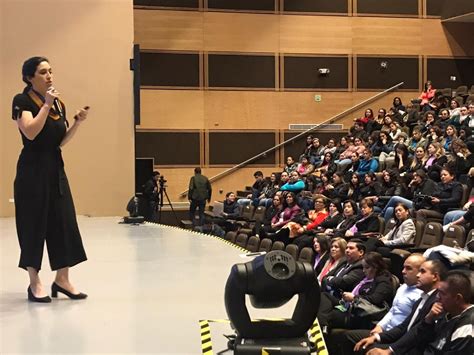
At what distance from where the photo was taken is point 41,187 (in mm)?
3152

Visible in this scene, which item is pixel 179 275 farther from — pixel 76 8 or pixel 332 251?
pixel 76 8

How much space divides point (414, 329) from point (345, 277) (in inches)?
56.6

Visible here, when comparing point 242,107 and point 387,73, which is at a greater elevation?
point 387,73

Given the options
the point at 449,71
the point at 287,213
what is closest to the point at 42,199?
the point at 287,213

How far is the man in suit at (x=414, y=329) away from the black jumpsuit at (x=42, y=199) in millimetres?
1707

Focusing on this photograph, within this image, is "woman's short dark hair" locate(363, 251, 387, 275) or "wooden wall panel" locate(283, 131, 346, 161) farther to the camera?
"wooden wall panel" locate(283, 131, 346, 161)

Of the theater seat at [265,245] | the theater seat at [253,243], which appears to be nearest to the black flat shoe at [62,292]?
the theater seat at [265,245]

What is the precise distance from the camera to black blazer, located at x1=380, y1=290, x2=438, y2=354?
118 inches

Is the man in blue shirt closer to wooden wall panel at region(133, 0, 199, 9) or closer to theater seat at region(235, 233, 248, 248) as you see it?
theater seat at region(235, 233, 248, 248)

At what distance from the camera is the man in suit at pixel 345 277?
4246mm

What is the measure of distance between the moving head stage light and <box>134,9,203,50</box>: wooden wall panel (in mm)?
12833

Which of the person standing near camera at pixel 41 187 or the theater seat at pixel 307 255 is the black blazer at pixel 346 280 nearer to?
the theater seat at pixel 307 255

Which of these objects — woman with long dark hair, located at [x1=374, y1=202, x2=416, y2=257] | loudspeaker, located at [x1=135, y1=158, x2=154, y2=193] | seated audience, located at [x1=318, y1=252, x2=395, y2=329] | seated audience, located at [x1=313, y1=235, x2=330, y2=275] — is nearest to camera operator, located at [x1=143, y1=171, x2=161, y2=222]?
loudspeaker, located at [x1=135, y1=158, x2=154, y2=193]

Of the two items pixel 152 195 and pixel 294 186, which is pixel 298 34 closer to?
pixel 152 195
